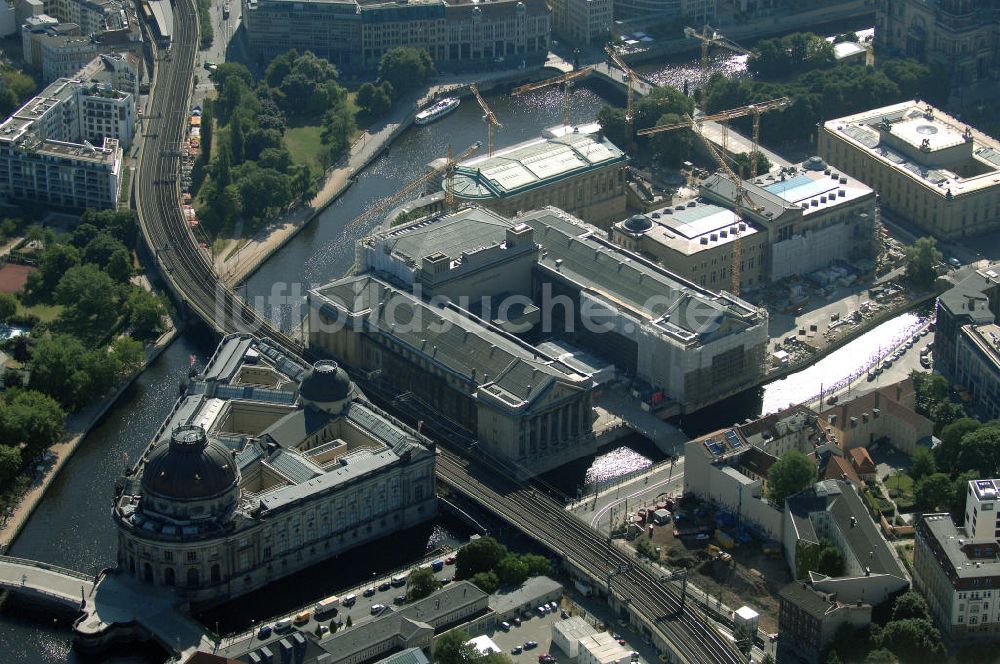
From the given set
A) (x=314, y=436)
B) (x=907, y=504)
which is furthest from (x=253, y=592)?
(x=907, y=504)

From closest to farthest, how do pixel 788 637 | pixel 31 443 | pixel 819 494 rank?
pixel 788 637, pixel 819 494, pixel 31 443

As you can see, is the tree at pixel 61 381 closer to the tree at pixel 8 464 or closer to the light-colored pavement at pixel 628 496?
the tree at pixel 8 464

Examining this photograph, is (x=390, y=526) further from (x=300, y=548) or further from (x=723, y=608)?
(x=723, y=608)

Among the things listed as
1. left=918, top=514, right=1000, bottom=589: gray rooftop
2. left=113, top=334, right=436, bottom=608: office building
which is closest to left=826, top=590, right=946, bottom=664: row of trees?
left=918, top=514, right=1000, bottom=589: gray rooftop

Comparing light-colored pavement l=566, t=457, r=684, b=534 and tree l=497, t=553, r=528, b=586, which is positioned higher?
tree l=497, t=553, r=528, b=586

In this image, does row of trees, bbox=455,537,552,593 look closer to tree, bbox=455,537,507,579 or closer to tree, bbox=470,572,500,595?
tree, bbox=455,537,507,579

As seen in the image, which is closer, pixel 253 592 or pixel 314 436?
pixel 253 592

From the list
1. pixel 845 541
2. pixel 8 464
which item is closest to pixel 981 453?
pixel 845 541
